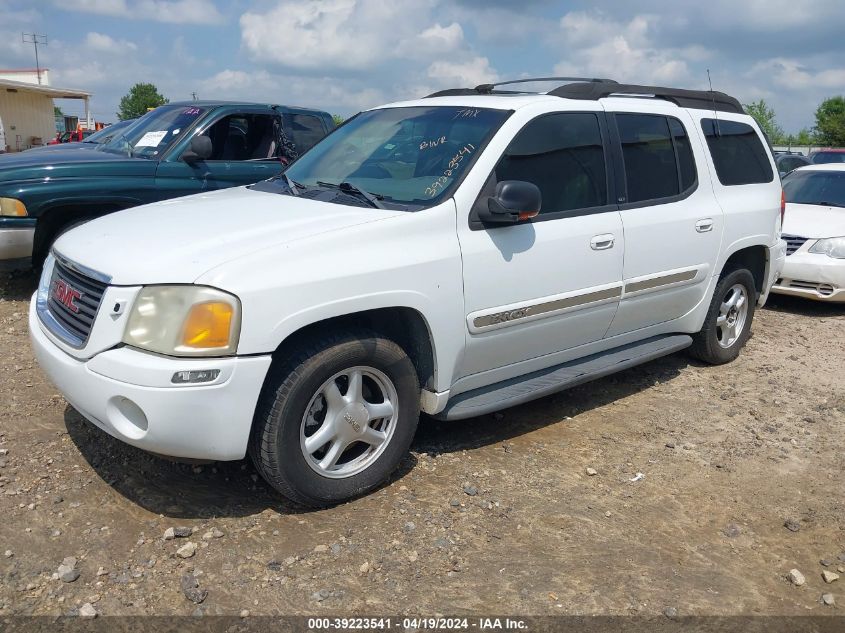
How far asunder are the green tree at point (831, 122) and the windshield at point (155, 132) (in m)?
59.3

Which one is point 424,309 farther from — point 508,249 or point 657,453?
point 657,453

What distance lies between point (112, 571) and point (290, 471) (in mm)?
779

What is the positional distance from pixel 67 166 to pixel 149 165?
66 cm

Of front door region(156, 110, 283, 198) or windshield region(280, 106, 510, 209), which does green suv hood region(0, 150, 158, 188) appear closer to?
front door region(156, 110, 283, 198)

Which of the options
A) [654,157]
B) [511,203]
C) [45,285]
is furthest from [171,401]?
[654,157]

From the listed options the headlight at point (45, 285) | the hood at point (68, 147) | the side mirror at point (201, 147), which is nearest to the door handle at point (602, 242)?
the headlight at point (45, 285)

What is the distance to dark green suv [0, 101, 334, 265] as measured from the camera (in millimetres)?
6035

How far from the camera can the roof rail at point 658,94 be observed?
438 centimetres

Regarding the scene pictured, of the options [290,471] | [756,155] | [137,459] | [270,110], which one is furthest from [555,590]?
[270,110]

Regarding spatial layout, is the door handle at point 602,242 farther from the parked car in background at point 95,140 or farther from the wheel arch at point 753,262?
the parked car in background at point 95,140

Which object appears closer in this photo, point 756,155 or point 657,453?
point 657,453

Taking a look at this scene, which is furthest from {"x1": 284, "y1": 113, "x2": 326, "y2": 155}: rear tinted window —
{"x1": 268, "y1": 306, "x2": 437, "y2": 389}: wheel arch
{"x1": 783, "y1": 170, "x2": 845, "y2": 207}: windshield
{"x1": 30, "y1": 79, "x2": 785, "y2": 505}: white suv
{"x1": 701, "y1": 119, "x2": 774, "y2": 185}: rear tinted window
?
{"x1": 783, "y1": 170, "x2": 845, "y2": 207}: windshield

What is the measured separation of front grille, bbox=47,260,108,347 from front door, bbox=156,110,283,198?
3301mm

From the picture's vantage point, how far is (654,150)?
185 inches
